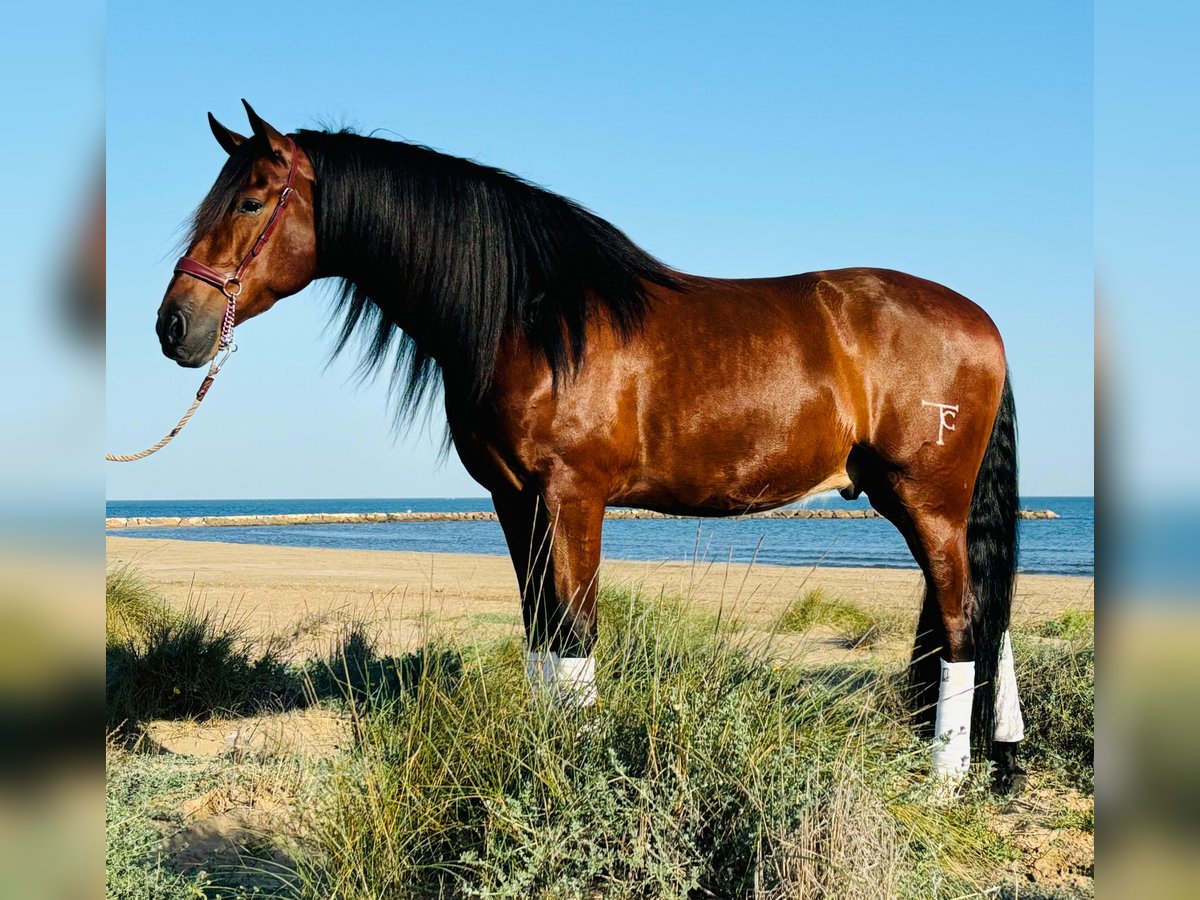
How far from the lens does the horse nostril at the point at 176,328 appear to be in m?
3.00

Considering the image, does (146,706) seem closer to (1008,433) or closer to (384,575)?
(1008,433)

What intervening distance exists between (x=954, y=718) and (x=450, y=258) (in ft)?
8.54

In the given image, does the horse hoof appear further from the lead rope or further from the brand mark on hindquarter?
the lead rope

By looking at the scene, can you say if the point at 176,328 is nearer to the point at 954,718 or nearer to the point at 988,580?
the point at 954,718

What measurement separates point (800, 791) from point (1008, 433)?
2264 millimetres

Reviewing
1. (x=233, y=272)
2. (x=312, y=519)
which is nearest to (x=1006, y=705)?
(x=233, y=272)

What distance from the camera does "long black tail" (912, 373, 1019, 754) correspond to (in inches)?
151

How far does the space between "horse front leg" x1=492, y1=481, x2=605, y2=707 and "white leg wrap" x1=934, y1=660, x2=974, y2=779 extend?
4.59 ft

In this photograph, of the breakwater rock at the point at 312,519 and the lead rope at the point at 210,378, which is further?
the breakwater rock at the point at 312,519

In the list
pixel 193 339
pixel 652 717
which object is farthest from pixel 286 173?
pixel 652 717

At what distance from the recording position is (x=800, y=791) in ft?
8.41

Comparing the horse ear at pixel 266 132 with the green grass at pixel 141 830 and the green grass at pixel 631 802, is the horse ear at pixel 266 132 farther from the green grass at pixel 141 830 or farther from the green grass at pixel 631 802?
the green grass at pixel 141 830

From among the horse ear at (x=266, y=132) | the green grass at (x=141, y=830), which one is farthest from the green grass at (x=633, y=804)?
the horse ear at (x=266, y=132)

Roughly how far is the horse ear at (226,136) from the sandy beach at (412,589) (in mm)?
1770
